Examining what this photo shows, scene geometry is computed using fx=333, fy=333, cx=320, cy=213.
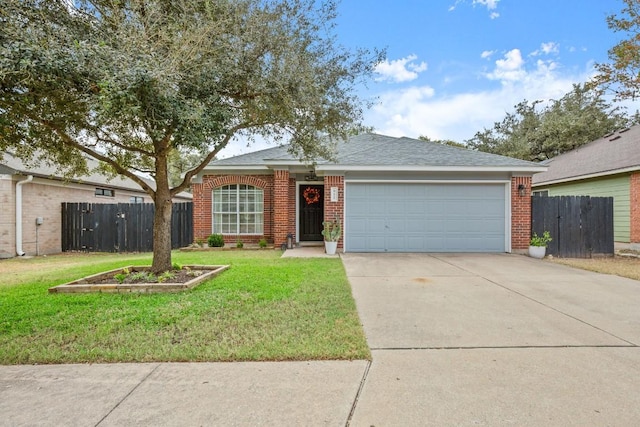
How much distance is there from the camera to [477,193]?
10211 mm

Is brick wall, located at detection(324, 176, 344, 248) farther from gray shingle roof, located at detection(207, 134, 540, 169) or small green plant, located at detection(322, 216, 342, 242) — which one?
gray shingle roof, located at detection(207, 134, 540, 169)

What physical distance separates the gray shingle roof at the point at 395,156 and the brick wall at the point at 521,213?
23.0 inches

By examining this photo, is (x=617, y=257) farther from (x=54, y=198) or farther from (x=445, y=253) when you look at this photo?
(x=54, y=198)

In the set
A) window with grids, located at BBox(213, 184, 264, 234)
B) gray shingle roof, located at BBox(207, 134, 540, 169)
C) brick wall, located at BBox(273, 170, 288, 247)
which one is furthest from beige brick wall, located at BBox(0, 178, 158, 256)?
brick wall, located at BBox(273, 170, 288, 247)

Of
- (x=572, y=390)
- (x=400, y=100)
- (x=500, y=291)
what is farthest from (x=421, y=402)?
(x=400, y=100)

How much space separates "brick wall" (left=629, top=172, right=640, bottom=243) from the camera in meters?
11.2

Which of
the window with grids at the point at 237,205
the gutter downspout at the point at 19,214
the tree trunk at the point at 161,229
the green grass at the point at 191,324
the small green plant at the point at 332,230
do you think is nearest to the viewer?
the green grass at the point at 191,324

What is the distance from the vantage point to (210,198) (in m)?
11.8

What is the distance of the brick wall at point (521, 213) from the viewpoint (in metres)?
10.0

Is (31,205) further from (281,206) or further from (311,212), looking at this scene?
(311,212)

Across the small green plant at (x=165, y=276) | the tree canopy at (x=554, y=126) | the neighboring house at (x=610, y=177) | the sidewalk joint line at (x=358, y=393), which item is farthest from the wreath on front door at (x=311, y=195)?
the tree canopy at (x=554, y=126)

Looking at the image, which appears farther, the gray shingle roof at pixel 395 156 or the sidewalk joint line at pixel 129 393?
the gray shingle roof at pixel 395 156

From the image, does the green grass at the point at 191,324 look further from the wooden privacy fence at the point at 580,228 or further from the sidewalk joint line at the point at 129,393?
the wooden privacy fence at the point at 580,228

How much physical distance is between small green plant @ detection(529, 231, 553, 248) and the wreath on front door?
22.1ft
